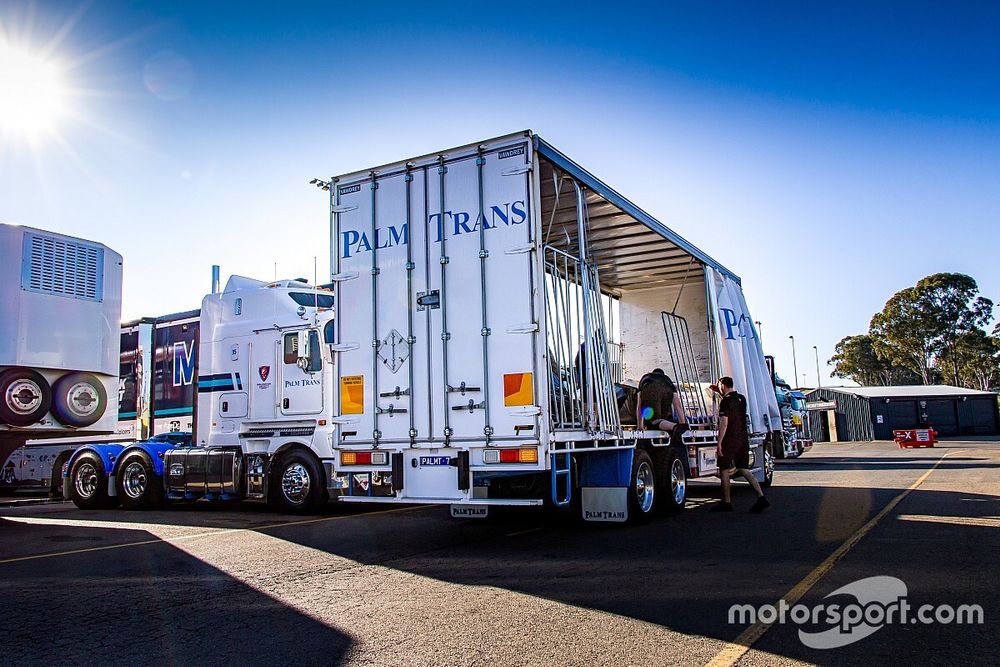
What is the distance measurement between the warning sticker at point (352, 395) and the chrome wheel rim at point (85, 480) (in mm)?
7916

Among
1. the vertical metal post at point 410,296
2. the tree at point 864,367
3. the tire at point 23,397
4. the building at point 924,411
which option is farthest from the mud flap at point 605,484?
the tree at point 864,367

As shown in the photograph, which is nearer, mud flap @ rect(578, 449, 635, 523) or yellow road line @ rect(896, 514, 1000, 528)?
yellow road line @ rect(896, 514, 1000, 528)

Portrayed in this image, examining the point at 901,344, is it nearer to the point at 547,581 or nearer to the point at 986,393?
the point at 986,393

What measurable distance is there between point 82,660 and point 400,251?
521cm

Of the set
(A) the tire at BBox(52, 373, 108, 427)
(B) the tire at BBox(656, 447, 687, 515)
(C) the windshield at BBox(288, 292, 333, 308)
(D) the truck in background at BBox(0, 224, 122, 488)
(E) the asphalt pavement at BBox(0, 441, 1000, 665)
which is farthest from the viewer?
(C) the windshield at BBox(288, 292, 333, 308)

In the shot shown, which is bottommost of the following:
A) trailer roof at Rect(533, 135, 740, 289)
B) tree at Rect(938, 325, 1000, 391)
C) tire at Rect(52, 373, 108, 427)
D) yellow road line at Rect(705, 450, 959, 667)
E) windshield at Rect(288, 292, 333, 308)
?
yellow road line at Rect(705, 450, 959, 667)

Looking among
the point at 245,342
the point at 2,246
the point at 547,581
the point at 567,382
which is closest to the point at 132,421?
→ the point at 245,342

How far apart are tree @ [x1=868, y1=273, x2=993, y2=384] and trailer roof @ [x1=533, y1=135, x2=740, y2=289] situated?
49.5m

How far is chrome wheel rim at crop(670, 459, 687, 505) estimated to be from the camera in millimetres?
10609

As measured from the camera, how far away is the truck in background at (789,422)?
1734cm

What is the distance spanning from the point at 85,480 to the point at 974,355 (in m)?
59.6

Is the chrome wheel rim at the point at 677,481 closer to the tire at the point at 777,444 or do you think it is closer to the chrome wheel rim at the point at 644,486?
the chrome wheel rim at the point at 644,486

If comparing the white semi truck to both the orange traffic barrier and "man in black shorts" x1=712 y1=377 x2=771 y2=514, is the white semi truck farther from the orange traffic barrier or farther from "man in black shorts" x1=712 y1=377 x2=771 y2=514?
the orange traffic barrier

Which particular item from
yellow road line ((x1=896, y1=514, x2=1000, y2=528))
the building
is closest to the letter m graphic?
yellow road line ((x1=896, y1=514, x2=1000, y2=528))
